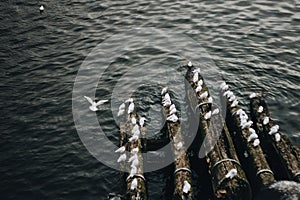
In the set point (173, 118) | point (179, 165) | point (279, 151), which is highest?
point (173, 118)

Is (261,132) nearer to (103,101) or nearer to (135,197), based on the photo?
(135,197)

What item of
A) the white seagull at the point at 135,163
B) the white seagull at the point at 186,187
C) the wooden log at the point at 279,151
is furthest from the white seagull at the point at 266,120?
the white seagull at the point at 135,163

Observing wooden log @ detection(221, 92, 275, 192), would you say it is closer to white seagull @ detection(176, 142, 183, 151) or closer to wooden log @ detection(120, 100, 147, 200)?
white seagull @ detection(176, 142, 183, 151)

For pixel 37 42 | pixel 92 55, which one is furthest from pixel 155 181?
pixel 37 42

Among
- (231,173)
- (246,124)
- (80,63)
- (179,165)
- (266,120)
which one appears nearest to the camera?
(231,173)

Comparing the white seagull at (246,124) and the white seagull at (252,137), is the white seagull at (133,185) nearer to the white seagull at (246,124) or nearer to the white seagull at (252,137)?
the white seagull at (252,137)

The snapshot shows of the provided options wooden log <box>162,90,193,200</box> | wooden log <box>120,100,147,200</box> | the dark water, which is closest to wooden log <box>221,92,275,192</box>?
wooden log <box>162,90,193,200</box>

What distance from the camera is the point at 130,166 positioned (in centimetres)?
1360

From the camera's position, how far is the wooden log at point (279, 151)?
42.0 feet

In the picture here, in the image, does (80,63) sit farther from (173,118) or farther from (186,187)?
(186,187)

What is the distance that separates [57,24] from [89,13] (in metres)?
3.15

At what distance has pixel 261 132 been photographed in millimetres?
14945

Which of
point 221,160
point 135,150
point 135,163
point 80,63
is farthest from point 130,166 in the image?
point 80,63

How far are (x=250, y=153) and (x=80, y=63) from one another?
1319cm
